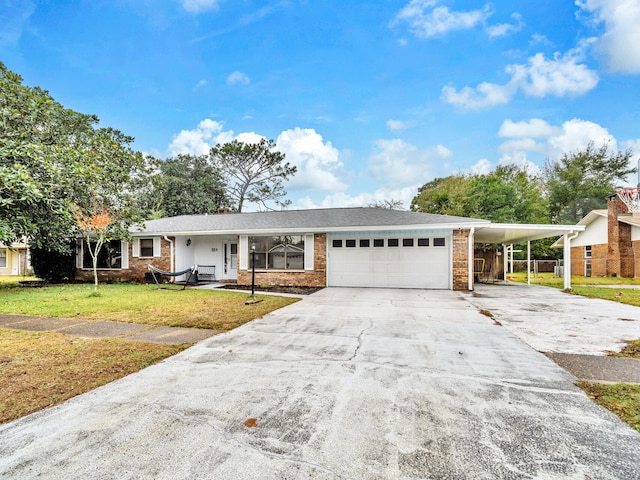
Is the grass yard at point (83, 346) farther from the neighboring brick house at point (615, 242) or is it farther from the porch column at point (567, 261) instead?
the neighboring brick house at point (615, 242)

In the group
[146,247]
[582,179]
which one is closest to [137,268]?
[146,247]

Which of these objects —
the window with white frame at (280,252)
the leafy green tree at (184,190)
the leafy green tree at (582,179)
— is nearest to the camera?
the window with white frame at (280,252)

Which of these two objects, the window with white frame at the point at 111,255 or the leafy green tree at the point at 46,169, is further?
the window with white frame at the point at 111,255

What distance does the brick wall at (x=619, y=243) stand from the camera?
1866 centimetres

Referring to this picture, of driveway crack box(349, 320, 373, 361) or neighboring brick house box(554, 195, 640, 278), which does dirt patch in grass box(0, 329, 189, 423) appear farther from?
neighboring brick house box(554, 195, 640, 278)

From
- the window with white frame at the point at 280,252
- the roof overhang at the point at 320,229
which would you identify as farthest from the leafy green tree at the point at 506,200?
the window with white frame at the point at 280,252

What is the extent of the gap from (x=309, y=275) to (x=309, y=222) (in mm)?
2274

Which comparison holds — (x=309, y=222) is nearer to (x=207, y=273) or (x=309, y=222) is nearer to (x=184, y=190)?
(x=207, y=273)

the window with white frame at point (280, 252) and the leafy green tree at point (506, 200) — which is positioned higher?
the leafy green tree at point (506, 200)

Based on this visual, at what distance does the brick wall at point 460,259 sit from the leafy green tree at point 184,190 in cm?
2121

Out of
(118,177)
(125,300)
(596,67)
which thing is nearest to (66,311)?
(125,300)

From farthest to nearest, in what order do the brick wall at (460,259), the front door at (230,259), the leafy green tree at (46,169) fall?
the front door at (230,259), the brick wall at (460,259), the leafy green tree at (46,169)

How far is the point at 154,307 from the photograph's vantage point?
7.70 m

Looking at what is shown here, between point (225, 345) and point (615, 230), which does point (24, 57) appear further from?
point (615, 230)
